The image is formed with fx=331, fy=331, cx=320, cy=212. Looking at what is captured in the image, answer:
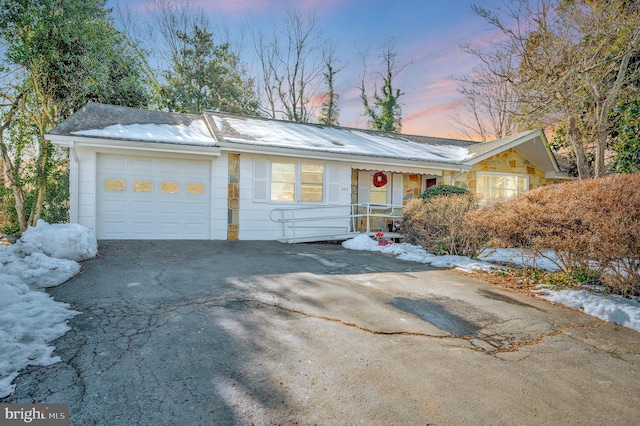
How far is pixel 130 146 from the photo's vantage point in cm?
819

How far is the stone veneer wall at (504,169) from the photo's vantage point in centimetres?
1241

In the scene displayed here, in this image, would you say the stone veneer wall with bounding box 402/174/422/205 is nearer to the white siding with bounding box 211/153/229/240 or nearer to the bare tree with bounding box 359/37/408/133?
the white siding with bounding box 211/153/229/240

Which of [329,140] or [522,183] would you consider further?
[522,183]

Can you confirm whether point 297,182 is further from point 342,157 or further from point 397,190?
point 397,190

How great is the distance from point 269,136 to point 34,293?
7749 millimetres

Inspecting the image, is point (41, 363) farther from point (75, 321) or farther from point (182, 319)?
point (182, 319)

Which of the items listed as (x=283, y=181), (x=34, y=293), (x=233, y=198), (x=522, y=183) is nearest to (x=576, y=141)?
(x=522, y=183)

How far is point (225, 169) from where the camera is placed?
30.4 feet

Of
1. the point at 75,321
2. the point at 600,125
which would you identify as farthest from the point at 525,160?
the point at 75,321

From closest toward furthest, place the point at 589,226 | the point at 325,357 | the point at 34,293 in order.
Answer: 1. the point at 325,357
2. the point at 34,293
3. the point at 589,226

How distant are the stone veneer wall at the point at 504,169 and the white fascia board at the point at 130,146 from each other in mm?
8352

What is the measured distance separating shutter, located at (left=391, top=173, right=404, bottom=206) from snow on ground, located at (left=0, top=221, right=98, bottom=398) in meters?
9.65

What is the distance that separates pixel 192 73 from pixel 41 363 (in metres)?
20.7

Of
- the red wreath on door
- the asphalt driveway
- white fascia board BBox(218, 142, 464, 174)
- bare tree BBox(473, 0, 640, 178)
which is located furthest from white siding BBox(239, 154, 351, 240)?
bare tree BBox(473, 0, 640, 178)
